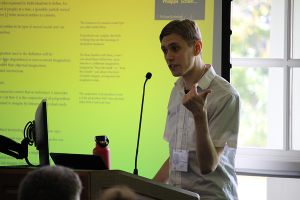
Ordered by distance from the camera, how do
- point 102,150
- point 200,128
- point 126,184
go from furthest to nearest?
point 102,150, point 200,128, point 126,184

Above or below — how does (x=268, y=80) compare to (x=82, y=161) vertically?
above

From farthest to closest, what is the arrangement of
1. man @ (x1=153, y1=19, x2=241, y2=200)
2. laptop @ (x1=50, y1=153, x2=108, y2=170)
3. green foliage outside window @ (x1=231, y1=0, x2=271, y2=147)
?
1. green foliage outside window @ (x1=231, y1=0, x2=271, y2=147)
2. man @ (x1=153, y1=19, x2=241, y2=200)
3. laptop @ (x1=50, y1=153, x2=108, y2=170)

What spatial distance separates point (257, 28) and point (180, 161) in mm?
2085

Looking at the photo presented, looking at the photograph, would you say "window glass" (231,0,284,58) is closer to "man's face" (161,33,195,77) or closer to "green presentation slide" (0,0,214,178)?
"green presentation slide" (0,0,214,178)

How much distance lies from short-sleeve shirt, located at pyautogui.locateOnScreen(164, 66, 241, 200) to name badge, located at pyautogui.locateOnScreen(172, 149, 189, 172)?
0.03 m

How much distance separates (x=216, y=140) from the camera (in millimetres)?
1471

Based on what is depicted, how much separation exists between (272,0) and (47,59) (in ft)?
7.74

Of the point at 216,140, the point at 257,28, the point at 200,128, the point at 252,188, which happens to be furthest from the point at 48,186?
the point at 257,28

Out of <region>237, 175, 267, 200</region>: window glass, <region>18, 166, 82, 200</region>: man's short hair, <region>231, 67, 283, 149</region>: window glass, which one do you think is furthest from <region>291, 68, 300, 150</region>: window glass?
<region>18, 166, 82, 200</region>: man's short hair

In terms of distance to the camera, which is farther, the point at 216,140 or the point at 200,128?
the point at 216,140

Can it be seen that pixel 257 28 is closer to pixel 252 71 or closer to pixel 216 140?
pixel 252 71

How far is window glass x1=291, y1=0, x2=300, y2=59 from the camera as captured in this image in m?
2.95

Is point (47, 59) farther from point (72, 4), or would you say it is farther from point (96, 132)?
point (96, 132)

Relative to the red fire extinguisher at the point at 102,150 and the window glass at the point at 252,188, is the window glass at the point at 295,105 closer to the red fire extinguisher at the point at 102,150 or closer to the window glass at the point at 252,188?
the window glass at the point at 252,188
